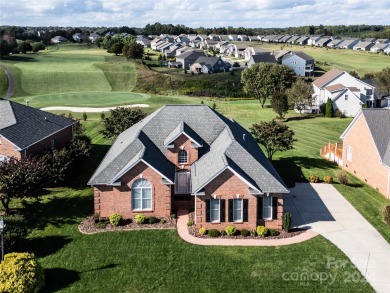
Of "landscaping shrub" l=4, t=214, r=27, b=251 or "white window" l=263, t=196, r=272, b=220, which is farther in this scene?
"white window" l=263, t=196, r=272, b=220

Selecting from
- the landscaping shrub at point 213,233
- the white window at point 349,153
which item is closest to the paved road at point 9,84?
the white window at point 349,153

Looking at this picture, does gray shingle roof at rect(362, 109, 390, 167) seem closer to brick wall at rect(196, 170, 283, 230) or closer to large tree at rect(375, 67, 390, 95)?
brick wall at rect(196, 170, 283, 230)

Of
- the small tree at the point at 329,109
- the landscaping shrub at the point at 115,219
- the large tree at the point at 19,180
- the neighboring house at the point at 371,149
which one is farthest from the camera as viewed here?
the small tree at the point at 329,109

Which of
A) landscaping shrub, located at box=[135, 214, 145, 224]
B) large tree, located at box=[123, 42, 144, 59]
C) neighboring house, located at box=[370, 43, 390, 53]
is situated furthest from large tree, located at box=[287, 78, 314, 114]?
neighboring house, located at box=[370, 43, 390, 53]

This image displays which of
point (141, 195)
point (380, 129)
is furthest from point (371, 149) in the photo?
point (141, 195)

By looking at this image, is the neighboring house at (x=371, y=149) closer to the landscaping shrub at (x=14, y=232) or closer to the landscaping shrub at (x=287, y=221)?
the landscaping shrub at (x=287, y=221)

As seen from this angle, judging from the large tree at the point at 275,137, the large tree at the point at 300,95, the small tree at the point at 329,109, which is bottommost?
the large tree at the point at 275,137

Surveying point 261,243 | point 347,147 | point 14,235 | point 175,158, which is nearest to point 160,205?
point 175,158
